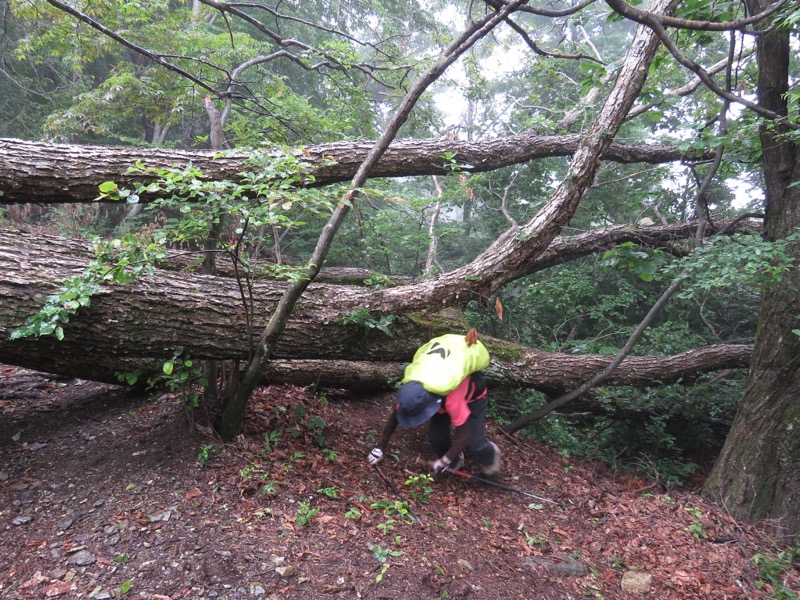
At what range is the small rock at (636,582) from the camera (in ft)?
9.64

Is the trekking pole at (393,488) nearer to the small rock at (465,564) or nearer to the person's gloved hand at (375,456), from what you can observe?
the person's gloved hand at (375,456)

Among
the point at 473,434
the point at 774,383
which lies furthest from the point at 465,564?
the point at 774,383

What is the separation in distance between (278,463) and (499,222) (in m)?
6.73

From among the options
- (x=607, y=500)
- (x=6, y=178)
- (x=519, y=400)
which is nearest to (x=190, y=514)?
(x=6, y=178)

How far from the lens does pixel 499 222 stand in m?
8.63

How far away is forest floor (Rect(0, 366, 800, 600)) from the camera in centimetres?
224

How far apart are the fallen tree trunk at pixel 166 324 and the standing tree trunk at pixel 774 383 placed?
299cm

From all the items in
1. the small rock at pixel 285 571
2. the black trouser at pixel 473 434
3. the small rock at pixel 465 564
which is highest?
the black trouser at pixel 473 434

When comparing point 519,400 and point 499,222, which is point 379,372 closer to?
point 519,400

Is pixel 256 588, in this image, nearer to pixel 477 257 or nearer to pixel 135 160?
pixel 135 160

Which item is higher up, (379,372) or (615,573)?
(379,372)

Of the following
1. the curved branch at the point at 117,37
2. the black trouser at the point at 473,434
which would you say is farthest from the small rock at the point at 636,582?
the curved branch at the point at 117,37

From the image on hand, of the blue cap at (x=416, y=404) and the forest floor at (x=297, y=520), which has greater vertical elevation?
the blue cap at (x=416, y=404)

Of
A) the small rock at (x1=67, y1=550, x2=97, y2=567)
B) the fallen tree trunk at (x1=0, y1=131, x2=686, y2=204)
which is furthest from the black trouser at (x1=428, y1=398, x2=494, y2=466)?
the small rock at (x1=67, y1=550, x2=97, y2=567)
